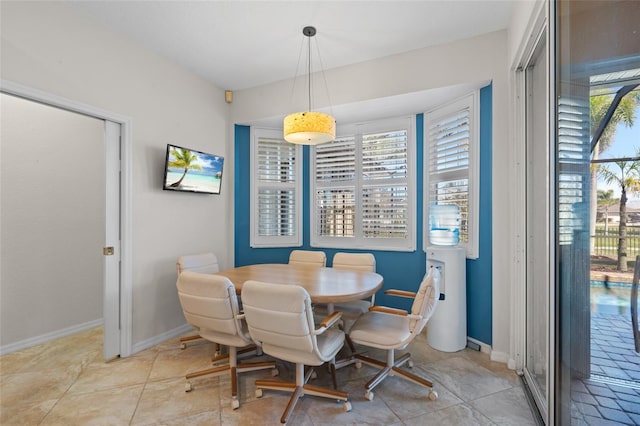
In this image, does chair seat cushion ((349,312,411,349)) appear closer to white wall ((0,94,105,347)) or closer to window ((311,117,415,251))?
window ((311,117,415,251))

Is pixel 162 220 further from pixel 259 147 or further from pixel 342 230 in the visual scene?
pixel 342 230

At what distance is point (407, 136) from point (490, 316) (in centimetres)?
218

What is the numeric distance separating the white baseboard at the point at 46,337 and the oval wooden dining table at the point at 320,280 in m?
2.06

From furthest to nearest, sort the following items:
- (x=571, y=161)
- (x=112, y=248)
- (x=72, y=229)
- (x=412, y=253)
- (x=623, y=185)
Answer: (x=412, y=253) → (x=72, y=229) → (x=112, y=248) → (x=571, y=161) → (x=623, y=185)

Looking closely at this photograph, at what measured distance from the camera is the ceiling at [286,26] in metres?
2.39

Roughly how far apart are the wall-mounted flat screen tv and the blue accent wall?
1.43ft

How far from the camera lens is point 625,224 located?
1.11 m

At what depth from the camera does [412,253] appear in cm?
356

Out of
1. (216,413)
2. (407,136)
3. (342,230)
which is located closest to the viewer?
(216,413)

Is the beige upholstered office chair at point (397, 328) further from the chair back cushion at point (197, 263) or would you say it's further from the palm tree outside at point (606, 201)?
the chair back cushion at point (197, 263)

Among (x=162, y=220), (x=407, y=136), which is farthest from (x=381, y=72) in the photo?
(x=162, y=220)

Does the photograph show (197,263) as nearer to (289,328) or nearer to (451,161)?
(289,328)

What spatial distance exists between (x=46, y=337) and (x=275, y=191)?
298 cm

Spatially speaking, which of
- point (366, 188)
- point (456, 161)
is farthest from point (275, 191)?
point (456, 161)
